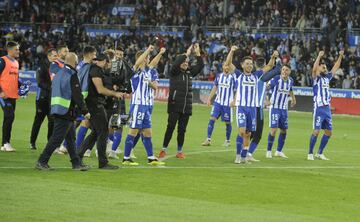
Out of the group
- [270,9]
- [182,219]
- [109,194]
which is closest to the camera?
[182,219]

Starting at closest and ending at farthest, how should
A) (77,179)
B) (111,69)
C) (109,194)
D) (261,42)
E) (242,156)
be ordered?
1. (109,194)
2. (77,179)
3. (111,69)
4. (242,156)
5. (261,42)

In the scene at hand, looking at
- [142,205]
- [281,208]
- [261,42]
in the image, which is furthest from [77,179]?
[261,42]

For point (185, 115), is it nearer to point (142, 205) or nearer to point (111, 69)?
point (111, 69)

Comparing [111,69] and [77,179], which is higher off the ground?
[111,69]

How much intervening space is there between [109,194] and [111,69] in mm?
5138

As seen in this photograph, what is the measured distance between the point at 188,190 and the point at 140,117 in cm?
409

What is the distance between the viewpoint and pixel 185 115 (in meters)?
19.0

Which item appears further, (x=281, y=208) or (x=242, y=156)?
(x=242, y=156)

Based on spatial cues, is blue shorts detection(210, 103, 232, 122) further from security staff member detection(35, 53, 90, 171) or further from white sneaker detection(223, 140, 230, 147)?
security staff member detection(35, 53, 90, 171)

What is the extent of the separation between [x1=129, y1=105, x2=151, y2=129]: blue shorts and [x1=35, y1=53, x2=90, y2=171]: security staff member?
1877mm

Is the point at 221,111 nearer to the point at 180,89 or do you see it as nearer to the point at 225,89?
the point at 225,89

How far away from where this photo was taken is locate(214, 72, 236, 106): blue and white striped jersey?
24688 millimetres

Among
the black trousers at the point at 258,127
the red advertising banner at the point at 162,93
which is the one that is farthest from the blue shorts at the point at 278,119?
the red advertising banner at the point at 162,93

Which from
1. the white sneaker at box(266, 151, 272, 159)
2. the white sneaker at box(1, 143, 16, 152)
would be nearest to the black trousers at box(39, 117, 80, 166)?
the white sneaker at box(1, 143, 16, 152)
